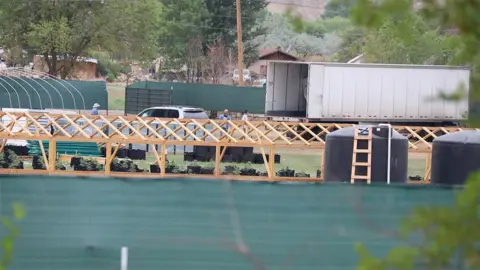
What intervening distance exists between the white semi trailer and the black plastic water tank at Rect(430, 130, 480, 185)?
63.3 ft

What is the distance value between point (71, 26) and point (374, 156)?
4287 centimetres

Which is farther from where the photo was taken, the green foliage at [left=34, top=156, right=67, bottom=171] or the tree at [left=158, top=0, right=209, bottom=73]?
the tree at [left=158, top=0, right=209, bottom=73]

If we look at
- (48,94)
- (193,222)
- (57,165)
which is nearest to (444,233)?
(193,222)

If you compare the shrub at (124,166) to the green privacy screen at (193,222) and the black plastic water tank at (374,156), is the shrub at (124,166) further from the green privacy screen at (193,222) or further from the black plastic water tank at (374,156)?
the green privacy screen at (193,222)

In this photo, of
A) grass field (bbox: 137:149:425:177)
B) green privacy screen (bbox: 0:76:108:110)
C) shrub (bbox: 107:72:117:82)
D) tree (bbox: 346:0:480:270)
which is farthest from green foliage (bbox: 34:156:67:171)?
shrub (bbox: 107:72:117:82)

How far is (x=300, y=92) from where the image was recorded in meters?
40.0

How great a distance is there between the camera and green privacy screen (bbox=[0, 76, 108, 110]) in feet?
138

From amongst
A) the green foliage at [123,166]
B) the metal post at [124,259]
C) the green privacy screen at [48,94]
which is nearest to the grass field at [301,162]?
the green foliage at [123,166]

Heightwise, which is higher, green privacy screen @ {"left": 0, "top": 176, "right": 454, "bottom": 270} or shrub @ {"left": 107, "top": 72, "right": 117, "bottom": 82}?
shrub @ {"left": 107, "top": 72, "right": 117, "bottom": 82}

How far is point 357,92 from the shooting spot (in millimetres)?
38031

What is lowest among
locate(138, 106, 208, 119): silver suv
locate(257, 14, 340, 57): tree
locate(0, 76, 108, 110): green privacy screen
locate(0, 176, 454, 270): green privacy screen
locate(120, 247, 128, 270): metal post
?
locate(120, 247, 128, 270): metal post

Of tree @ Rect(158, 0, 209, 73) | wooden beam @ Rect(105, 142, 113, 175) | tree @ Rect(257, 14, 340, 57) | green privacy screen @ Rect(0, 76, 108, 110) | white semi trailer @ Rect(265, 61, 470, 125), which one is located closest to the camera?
wooden beam @ Rect(105, 142, 113, 175)

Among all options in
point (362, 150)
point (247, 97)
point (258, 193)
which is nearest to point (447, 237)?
point (258, 193)

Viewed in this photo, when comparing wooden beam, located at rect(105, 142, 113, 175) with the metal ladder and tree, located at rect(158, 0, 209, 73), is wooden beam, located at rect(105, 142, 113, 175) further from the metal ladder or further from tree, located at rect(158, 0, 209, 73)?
tree, located at rect(158, 0, 209, 73)
